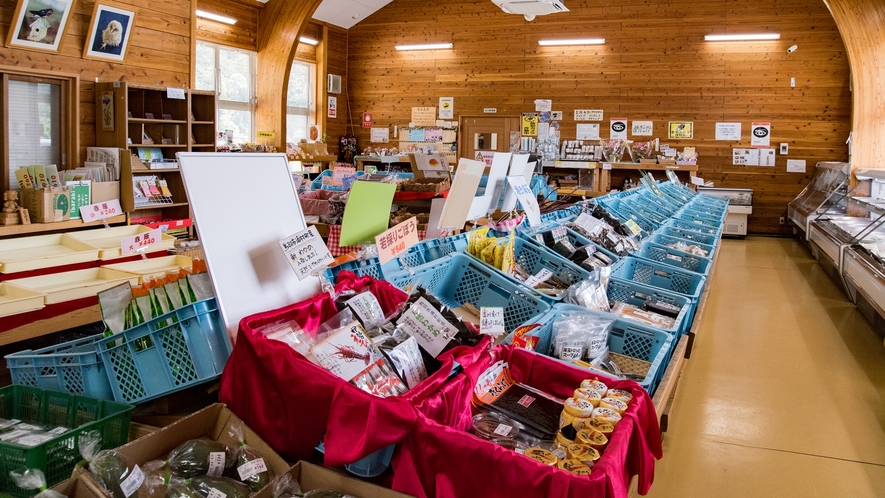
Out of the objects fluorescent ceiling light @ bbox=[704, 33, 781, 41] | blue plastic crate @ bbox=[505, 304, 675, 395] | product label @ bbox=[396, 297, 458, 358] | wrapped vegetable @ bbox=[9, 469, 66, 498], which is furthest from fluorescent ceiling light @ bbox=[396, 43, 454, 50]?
wrapped vegetable @ bbox=[9, 469, 66, 498]

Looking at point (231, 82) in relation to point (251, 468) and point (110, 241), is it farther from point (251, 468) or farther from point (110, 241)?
point (251, 468)

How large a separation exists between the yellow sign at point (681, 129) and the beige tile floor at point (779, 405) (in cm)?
565

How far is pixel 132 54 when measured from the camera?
666 centimetres

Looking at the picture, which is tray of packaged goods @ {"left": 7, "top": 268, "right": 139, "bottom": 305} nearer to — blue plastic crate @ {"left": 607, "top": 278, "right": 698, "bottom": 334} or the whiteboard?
the whiteboard

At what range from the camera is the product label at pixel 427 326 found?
66.6 inches

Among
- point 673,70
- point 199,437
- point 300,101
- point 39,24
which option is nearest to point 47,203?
point 39,24

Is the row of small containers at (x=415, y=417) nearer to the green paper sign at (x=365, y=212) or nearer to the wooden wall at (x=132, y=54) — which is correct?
the green paper sign at (x=365, y=212)

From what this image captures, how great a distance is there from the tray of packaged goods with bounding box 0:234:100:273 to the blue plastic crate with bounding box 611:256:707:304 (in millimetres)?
2915

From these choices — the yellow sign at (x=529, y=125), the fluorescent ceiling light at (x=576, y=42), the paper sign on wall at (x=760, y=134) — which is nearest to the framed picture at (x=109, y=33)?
the yellow sign at (x=529, y=125)

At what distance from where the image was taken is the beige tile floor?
2.80 meters

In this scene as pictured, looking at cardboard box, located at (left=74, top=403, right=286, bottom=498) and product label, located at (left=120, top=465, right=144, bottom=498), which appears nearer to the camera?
product label, located at (left=120, top=465, right=144, bottom=498)

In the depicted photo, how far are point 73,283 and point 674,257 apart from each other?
3.80m

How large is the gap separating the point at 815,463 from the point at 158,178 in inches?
255

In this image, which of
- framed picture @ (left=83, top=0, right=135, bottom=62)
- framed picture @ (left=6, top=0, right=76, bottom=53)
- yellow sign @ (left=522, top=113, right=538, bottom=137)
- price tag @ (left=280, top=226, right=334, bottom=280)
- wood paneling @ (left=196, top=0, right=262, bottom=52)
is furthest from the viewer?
yellow sign @ (left=522, top=113, right=538, bottom=137)
